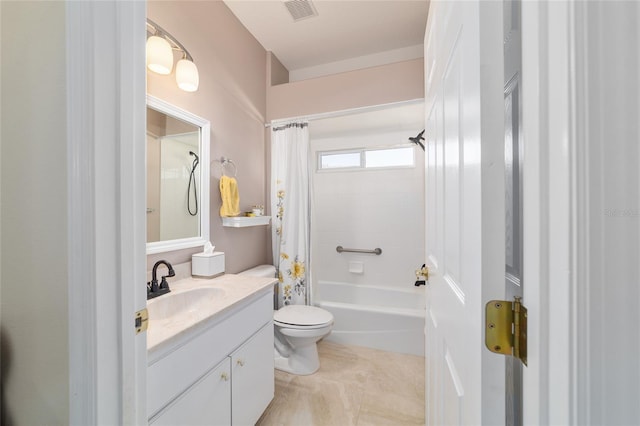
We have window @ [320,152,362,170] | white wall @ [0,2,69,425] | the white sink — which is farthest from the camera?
window @ [320,152,362,170]

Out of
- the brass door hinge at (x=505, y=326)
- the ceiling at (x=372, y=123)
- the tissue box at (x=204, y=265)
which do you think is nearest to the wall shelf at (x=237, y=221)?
the tissue box at (x=204, y=265)

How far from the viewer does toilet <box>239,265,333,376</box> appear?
1.82m

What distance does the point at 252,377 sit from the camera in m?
Result: 1.36

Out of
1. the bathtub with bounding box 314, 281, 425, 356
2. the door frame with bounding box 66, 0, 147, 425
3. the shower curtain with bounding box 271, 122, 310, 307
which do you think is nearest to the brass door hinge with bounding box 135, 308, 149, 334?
the door frame with bounding box 66, 0, 147, 425

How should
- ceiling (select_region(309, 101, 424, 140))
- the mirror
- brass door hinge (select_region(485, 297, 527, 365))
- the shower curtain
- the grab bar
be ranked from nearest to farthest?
brass door hinge (select_region(485, 297, 527, 365)) < the mirror < the shower curtain < ceiling (select_region(309, 101, 424, 140)) < the grab bar

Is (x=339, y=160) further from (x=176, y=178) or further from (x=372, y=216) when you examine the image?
(x=176, y=178)

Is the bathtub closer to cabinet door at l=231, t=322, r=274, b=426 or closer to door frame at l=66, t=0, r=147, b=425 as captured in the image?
cabinet door at l=231, t=322, r=274, b=426

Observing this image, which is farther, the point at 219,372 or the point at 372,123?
the point at 372,123

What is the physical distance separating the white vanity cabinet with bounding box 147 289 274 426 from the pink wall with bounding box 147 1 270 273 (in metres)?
0.60

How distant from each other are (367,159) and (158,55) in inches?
86.8

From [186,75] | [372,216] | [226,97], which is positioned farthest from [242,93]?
[372,216]

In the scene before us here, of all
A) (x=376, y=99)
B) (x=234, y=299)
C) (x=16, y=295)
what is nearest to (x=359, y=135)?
(x=376, y=99)

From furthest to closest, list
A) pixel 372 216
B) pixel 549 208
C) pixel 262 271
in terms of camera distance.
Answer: pixel 372 216
pixel 262 271
pixel 549 208

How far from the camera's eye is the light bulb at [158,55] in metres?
1.35
